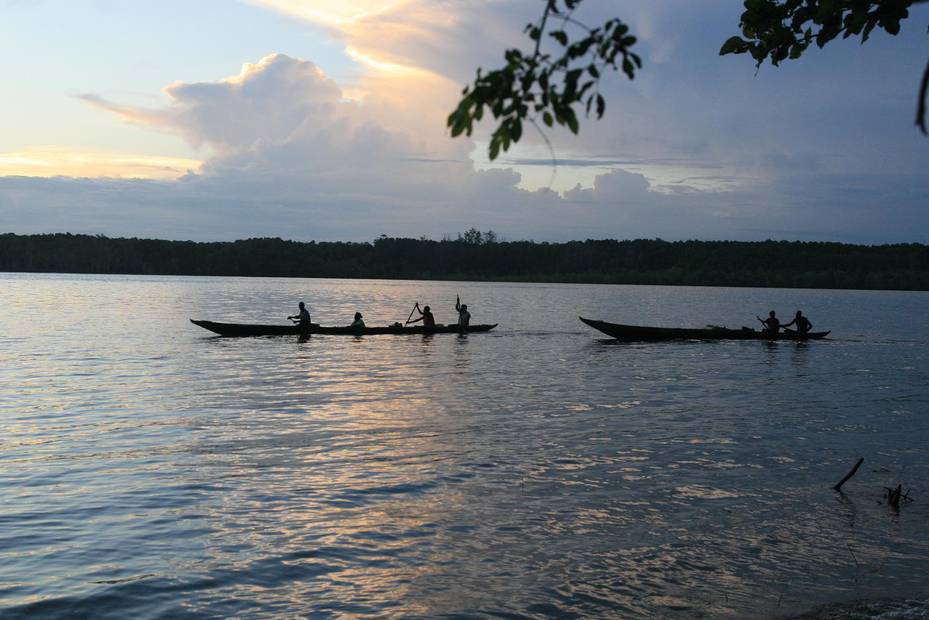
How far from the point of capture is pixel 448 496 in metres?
12.9

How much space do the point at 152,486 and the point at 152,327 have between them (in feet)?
140

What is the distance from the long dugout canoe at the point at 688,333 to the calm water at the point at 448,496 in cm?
1187

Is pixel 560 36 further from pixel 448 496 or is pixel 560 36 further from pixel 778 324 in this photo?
pixel 778 324

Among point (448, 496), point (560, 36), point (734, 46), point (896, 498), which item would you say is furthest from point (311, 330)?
point (560, 36)

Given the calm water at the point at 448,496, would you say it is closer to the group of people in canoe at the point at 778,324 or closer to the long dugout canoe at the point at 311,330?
the long dugout canoe at the point at 311,330

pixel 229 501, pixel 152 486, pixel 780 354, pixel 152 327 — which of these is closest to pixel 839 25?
pixel 229 501

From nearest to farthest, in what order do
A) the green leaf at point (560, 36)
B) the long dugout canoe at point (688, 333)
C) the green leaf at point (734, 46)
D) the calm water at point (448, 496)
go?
the green leaf at point (560, 36), the green leaf at point (734, 46), the calm water at point (448, 496), the long dugout canoe at point (688, 333)

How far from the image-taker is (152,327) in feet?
175

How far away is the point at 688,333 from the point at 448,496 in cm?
3202

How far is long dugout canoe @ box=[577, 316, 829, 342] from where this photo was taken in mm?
40688

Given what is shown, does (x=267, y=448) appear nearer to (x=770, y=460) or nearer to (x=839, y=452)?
(x=770, y=460)

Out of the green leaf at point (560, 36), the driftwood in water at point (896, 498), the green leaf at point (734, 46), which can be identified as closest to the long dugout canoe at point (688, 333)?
the driftwood in water at point (896, 498)

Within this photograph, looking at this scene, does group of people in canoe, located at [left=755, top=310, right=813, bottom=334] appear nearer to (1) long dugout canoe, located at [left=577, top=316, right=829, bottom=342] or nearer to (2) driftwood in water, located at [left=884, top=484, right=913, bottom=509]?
(1) long dugout canoe, located at [left=577, top=316, right=829, bottom=342]

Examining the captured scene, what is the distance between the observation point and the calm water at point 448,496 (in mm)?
9258
